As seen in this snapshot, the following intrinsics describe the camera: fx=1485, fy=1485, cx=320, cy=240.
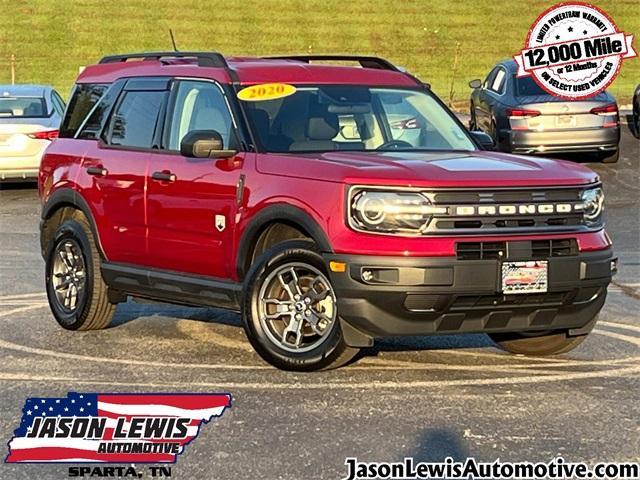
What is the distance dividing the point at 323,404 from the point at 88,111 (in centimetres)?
413

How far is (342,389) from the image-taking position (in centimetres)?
805

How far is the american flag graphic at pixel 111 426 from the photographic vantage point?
658cm

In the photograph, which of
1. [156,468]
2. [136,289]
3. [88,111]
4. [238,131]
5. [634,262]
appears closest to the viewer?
[156,468]

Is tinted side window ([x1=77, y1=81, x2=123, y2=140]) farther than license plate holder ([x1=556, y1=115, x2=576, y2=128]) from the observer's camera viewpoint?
No

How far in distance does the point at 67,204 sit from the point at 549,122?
Answer: 12.5 meters

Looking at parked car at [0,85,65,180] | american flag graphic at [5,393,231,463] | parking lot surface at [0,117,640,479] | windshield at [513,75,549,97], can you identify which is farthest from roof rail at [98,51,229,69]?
windshield at [513,75,549,97]

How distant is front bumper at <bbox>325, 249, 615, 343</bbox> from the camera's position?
26.3 feet

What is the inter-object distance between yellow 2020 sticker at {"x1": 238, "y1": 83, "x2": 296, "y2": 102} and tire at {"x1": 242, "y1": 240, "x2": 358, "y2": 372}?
3.99 ft

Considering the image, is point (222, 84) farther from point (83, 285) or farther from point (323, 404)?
point (323, 404)

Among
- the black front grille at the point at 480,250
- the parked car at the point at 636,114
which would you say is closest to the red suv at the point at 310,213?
the black front grille at the point at 480,250

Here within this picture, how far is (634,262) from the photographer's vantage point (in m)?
14.6

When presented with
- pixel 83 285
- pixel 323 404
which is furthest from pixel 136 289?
pixel 323 404

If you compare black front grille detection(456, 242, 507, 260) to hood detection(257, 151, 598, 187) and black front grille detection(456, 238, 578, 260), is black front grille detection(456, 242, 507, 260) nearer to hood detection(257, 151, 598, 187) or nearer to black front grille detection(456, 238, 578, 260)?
black front grille detection(456, 238, 578, 260)

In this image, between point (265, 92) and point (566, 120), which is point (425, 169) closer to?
point (265, 92)
